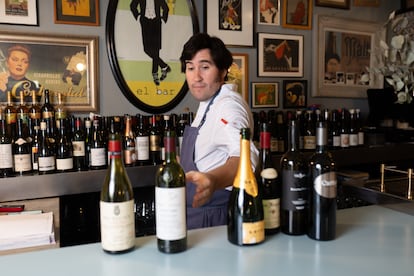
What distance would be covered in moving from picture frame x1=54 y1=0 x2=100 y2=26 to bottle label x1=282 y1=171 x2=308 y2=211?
5.56 ft

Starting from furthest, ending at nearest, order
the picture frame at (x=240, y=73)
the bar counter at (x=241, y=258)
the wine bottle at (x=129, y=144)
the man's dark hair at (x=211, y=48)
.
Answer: the picture frame at (x=240, y=73) < the wine bottle at (x=129, y=144) < the man's dark hair at (x=211, y=48) < the bar counter at (x=241, y=258)

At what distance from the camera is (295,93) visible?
9.48 feet

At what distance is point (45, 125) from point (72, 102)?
0.93 ft

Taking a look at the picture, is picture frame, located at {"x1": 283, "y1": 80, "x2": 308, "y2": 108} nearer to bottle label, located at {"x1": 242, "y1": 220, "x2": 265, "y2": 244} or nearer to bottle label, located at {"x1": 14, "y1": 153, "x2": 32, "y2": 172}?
bottle label, located at {"x1": 14, "y1": 153, "x2": 32, "y2": 172}

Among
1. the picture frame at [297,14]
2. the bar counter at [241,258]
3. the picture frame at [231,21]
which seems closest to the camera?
the bar counter at [241,258]

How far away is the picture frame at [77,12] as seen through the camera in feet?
7.02

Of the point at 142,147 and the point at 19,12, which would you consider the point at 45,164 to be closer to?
Result: the point at 142,147

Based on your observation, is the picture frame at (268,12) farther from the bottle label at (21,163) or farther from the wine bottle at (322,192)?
the wine bottle at (322,192)

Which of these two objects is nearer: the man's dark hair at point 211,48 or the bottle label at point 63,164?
the man's dark hair at point 211,48

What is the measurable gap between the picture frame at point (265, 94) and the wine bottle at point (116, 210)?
1.97 m

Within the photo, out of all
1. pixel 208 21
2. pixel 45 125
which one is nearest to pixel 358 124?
pixel 208 21

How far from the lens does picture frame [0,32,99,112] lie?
2049 millimetres

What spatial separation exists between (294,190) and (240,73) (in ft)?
6.08

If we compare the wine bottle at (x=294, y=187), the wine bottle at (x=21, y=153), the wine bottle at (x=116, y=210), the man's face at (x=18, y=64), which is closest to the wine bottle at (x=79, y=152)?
the wine bottle at (x=21, y=153)
